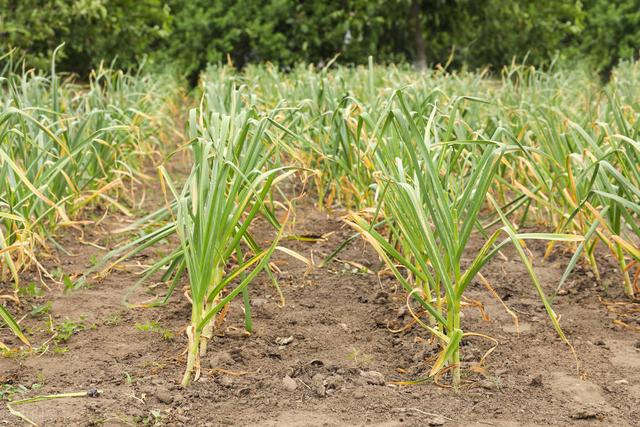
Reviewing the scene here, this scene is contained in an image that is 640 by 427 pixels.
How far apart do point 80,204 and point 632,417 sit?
237cm

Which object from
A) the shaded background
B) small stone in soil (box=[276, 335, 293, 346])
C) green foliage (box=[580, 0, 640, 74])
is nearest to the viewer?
small stone in soil (box=[276, 335, 293, 346])

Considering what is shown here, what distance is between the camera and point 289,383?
2211 mm

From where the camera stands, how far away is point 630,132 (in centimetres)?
302

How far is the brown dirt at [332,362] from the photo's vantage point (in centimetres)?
205

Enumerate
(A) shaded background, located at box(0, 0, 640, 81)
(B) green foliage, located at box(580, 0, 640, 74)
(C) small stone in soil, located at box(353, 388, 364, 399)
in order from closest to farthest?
(C) small stone in soil, located at box(353, 388, 364, 399), (A) shaded background, located at box(0, 0, 640, 81), (B) green foliage, located at box(580, 0, 640, 74)

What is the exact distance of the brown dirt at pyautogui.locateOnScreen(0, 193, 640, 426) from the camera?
6.73 feet

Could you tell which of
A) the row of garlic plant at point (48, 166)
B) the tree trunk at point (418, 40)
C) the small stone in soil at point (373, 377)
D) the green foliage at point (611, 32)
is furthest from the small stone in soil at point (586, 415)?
the green foliage at point (611, 32)

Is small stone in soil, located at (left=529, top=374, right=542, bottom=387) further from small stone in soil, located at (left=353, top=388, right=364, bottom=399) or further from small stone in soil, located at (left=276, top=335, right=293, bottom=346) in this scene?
small stone in soil, located at (left=276, top=335, right=293, bottom=346)

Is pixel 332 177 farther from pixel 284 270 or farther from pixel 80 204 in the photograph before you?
pixel 80 204

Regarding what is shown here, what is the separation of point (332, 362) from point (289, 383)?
0.63 feet

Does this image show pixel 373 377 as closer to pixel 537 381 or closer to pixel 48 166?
pixel 537 381

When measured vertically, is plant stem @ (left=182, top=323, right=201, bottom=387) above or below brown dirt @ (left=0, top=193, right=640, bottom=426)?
above

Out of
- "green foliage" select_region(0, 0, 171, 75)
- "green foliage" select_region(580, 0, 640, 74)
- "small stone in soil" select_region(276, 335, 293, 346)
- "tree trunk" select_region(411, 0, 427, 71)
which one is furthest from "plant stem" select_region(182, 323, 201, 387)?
"green foliage" select_region(580, 0, 640, 74)

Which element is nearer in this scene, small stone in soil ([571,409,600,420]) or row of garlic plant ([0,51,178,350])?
small stone in soil ([571,409,600,420])
